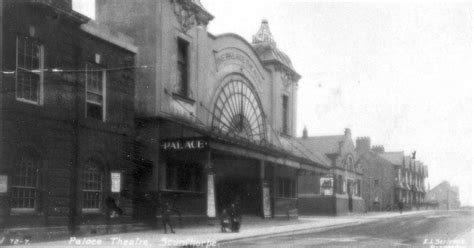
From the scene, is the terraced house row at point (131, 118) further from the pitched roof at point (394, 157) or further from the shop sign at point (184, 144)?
the pitched roof at point (394, 157)

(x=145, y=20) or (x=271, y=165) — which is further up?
(x=145, y=20)

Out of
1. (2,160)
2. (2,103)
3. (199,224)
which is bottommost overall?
(199,224)

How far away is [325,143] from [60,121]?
127ft

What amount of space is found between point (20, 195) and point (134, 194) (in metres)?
6.74

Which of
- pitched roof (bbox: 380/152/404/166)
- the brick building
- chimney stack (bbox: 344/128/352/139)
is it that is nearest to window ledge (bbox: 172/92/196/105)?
the brick building

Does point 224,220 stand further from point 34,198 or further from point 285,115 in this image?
point 285,115

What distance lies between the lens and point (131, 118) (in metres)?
23.8

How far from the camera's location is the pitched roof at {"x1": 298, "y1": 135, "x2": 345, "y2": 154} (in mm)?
54562

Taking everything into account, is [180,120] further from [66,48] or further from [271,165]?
[271,165]

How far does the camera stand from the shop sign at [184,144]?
23734 millimetres

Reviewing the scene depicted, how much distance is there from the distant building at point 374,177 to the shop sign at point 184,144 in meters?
44.2

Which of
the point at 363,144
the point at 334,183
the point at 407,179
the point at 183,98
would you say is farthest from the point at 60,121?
the point at 407,179

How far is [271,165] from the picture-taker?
37000 millimetres

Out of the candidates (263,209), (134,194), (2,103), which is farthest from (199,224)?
(2,103)
